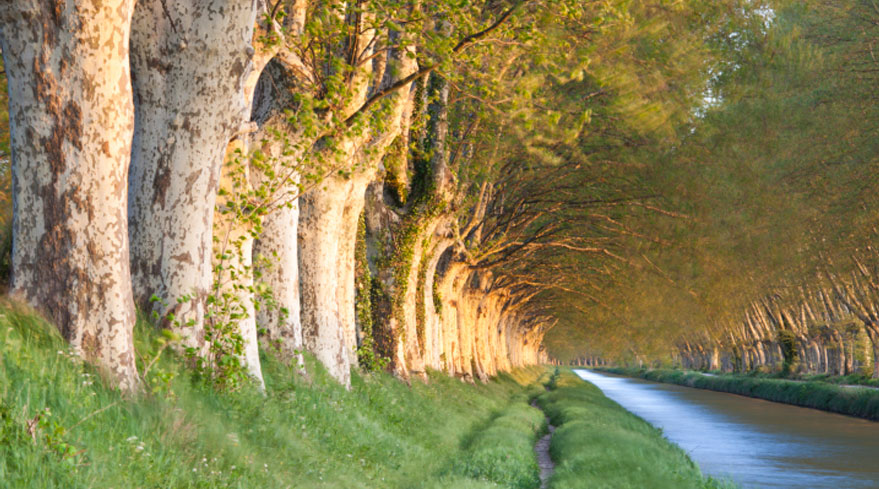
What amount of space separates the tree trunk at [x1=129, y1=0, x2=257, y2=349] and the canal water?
11.6 metres

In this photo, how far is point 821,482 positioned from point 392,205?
39.5 ft

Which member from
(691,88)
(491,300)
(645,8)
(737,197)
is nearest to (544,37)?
(645,8)

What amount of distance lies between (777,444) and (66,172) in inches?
876

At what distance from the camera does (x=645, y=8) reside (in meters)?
18.8

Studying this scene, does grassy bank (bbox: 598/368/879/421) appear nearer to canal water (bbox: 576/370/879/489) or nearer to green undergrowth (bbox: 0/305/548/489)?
canal water (bbox: 576/370/879/489)

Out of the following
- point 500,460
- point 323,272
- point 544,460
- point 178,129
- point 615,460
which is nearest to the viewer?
point 178,129

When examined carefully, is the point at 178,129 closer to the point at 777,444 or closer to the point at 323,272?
the point at 323,272

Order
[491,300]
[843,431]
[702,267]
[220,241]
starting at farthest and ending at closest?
[491,300], [702,267], [843,431], [220,241]

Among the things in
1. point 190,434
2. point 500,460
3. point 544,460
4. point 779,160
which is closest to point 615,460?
point 500,460

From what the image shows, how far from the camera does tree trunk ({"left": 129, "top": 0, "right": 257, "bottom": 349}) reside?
8.62m

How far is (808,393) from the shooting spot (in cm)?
4209

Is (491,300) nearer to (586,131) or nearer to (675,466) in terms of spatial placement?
(586,131)

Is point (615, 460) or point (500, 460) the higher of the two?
point (500, 460)

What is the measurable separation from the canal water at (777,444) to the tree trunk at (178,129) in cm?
1160
